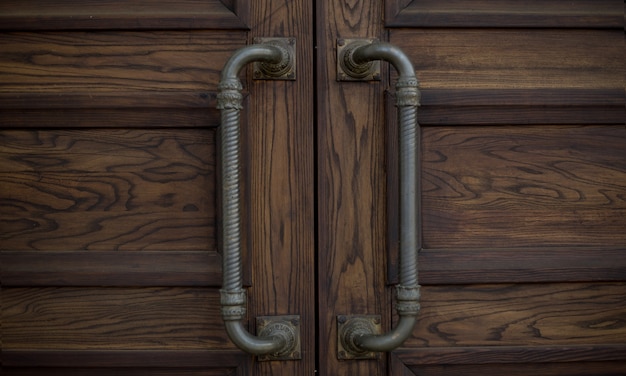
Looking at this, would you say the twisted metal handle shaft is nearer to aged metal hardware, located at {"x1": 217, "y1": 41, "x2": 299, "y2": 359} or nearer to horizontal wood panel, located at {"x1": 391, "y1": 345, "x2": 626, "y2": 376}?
aged metal hardware, located at {"x1": 217, "y1": 41, "x2": 299, "y2": 359}

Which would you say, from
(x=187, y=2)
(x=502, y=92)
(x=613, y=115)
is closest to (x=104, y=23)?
(x=187, y=2)

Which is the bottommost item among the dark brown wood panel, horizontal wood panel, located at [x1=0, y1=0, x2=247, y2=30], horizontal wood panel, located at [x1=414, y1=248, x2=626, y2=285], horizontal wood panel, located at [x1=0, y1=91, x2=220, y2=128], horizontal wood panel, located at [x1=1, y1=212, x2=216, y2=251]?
horizontal wood panel, located at [x1=414, y1=248, x2=626, y2=285]

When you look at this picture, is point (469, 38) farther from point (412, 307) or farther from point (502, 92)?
point (412, 307)

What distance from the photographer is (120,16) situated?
692mm

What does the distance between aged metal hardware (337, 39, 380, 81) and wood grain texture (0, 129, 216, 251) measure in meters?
0.15

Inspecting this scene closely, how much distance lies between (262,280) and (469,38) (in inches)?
13.3

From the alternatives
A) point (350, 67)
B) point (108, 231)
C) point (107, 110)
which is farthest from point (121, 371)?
point (350, 67)

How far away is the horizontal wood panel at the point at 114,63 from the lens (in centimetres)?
70

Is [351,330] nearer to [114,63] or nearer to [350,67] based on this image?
[350,67]

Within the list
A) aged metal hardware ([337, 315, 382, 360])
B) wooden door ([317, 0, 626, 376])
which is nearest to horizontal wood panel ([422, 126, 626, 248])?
wooden door ([317, 0, 626, 376])

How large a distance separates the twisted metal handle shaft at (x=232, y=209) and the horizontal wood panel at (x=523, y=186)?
0.67ft

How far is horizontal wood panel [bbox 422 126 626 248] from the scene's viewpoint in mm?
705

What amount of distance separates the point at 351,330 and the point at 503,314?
16 centimetres

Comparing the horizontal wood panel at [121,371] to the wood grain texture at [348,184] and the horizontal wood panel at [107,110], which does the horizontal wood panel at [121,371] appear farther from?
the horizontal wood panel at [107,110]
